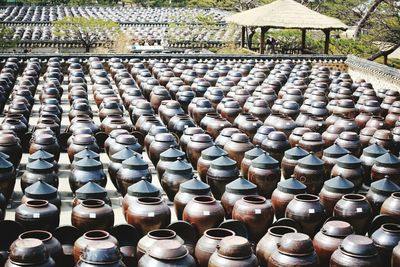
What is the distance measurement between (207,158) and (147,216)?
9.26 feet

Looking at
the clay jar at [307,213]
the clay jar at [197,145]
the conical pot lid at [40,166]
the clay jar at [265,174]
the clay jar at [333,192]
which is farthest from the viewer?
the clay jar at [197,145]

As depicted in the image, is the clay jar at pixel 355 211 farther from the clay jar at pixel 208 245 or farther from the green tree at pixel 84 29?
the green tree at pixel 84 29

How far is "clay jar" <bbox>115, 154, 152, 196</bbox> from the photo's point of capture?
1077cm

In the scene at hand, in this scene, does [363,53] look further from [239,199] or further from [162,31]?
[239,199]

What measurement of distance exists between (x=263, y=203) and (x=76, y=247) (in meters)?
2.71

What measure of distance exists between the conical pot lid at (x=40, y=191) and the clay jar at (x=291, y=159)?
4.21m

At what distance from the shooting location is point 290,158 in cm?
1193

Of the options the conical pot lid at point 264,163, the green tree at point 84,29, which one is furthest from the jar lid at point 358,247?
the green tree at point 84,29

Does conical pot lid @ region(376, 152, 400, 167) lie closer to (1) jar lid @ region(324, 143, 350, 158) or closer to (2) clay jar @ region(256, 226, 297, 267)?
(1) jar lid @ region(324, 143, 350, 158)

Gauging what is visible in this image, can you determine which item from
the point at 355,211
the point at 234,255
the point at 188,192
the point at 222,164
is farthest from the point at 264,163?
the point at 234,255

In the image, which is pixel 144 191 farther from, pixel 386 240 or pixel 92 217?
pixel 386 240

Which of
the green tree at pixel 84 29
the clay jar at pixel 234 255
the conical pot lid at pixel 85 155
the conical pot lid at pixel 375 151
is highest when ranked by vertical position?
the clay jar at pixel 234 255

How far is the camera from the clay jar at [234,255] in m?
7.48

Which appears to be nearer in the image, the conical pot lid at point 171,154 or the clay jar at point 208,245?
the clay jar at point 208,245
